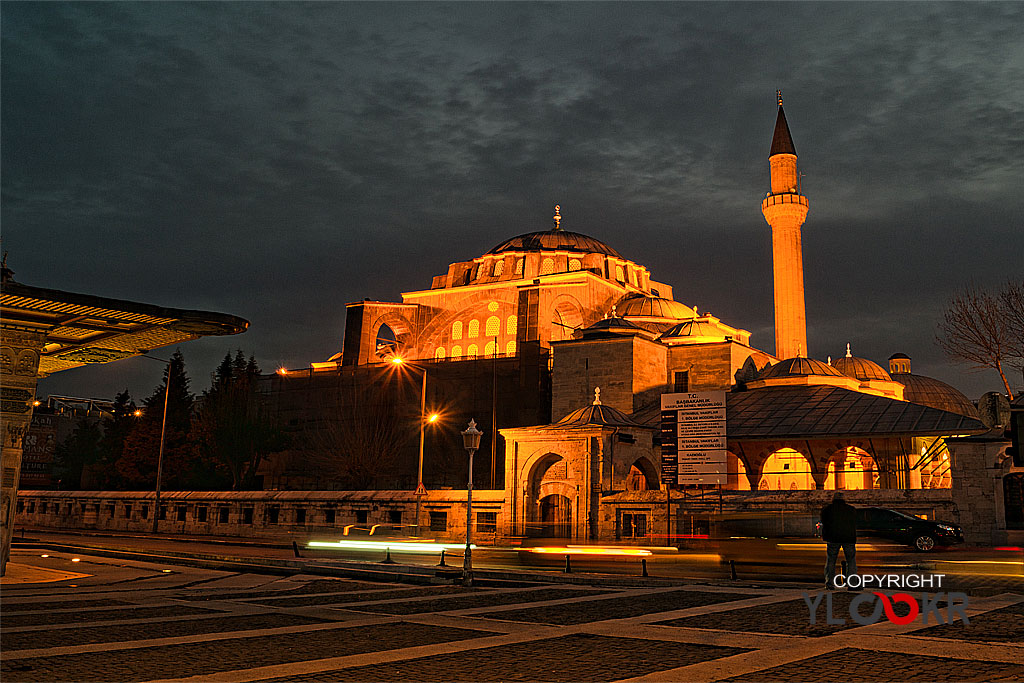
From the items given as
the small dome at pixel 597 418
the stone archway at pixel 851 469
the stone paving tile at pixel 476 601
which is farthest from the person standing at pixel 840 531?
the stone archway at pixel 851 469

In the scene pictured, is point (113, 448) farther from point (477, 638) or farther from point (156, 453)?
point (477, 638)

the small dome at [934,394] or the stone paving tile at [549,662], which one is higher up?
the small dome at [934,394]

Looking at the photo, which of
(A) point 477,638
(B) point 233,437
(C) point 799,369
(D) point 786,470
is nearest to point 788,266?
(C) point 799,369

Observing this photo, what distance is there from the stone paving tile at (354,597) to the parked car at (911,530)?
10.8 m

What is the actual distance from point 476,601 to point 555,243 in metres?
61.1

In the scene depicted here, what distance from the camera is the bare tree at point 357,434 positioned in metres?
53.4

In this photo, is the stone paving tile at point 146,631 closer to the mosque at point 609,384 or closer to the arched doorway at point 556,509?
the mosque at point 609,384

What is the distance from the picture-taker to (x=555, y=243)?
240 feet

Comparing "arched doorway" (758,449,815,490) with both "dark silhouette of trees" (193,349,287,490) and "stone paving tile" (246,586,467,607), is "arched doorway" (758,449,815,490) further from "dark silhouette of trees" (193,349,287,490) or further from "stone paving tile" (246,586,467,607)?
"stone paving tile" (246,586,467,607)

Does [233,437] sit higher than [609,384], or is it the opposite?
[609,384]

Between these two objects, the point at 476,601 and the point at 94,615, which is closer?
the point at 94,615

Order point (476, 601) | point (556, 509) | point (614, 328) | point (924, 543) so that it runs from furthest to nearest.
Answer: point (614, 328), point (556, 509), point (924, 543), point (476, 601)

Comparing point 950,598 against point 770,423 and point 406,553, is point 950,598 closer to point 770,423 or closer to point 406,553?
point 406,553

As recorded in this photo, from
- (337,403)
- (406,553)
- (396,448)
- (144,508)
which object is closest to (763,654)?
(406,553)
